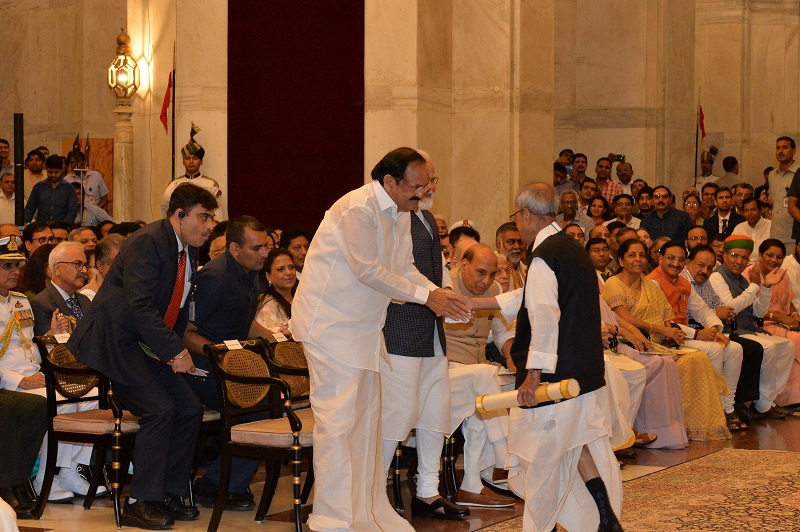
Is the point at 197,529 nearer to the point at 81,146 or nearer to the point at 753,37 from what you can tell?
the point at 81,146

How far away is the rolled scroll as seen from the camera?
5.93 meters

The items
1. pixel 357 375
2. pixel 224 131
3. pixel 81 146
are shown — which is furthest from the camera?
pixel 81 146

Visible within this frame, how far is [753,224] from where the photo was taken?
14.4 m

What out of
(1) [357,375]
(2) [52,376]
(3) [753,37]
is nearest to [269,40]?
(2) [52,376]

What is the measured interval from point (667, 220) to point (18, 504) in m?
8.68

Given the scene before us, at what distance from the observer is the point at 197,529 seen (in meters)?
7.09

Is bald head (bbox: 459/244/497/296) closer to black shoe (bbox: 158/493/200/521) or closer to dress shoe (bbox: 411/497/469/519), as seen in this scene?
dress shoe (bbox: 411/497/469/519)

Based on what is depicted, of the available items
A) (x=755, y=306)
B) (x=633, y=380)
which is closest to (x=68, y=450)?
(x=633, y=380)

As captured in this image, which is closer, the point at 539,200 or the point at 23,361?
the point at 539,200

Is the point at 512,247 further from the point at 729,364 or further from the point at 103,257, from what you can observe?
the point at 103,257

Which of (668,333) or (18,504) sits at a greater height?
(668,333)

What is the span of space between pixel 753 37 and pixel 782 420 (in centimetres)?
1020

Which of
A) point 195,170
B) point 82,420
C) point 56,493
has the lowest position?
point 56,493

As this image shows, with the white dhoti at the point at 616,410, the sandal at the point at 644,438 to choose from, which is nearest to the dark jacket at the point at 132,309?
the white dhoti at the point at 616,410
